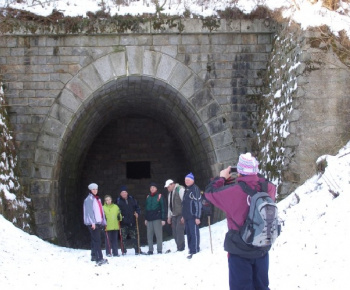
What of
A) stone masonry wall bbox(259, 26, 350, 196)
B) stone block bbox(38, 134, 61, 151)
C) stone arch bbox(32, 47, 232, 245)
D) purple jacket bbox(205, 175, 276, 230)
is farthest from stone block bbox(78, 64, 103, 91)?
purple jacket bbox(205, 175, 276, 230)

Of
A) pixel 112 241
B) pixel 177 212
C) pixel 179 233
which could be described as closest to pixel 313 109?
pixel 177 212

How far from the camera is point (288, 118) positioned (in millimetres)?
8500

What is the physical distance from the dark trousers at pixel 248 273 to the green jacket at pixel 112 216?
543 cm

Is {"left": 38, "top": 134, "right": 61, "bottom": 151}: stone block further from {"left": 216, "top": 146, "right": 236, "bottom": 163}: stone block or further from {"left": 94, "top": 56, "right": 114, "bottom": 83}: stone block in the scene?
{"left": 216, "top": 146, "right": 236, "bottom": 163}: stone block

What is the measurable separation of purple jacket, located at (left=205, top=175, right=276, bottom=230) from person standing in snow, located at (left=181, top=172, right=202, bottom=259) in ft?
13.1

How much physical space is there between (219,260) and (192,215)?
1.33m

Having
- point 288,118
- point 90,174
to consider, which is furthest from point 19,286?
point 90,174

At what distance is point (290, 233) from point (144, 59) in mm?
5118

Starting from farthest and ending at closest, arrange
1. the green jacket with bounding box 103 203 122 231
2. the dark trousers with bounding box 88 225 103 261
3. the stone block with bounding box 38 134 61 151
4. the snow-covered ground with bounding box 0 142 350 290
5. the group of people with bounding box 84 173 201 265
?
the stone block with bounding box 38 134 61 151, the green jacket with bounding box 103 203 122 231, the group of people with bounding box 84 173 201 265, the dark trousers with bounding box 88 225 103 261, the snow-covered ground with bounding box 0 142 350 290

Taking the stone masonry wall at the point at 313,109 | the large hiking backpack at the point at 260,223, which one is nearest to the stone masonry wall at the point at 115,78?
the stone masonry wall at the point at 313,109

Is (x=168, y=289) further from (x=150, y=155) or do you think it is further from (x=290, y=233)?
(x=150, y=155)

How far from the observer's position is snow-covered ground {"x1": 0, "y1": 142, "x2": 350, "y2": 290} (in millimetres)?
5094

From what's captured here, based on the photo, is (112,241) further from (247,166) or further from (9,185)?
(247,166)

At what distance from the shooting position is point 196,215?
816 centimetres
